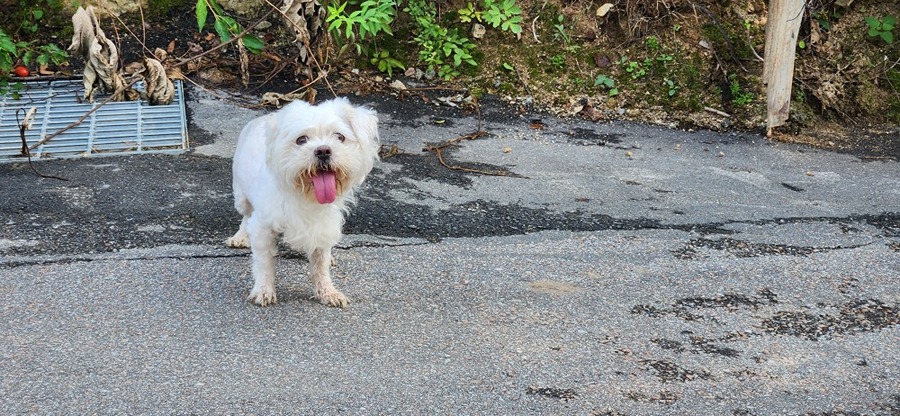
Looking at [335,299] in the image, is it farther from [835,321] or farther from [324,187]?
[835,321]

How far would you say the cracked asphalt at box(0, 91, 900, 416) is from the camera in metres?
3.70

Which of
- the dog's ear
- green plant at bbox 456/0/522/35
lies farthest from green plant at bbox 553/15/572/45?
the dog's ear

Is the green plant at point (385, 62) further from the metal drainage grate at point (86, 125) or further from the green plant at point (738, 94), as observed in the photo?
the green plant at point (738, 94)

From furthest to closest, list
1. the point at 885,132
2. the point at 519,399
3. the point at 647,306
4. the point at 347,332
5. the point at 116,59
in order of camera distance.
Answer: the point at 885,132 < the point at 116,59 < the point at 647,306 < the point at 347,332 < the point at 519,399

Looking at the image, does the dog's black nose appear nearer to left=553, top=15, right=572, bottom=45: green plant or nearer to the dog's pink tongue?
the dog's pink tongue

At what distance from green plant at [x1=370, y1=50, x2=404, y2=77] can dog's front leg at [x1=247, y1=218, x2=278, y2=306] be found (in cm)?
400

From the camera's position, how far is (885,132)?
25.7 ft

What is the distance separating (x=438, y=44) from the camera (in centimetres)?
831

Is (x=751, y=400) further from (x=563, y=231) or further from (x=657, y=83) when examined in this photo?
(x=657, y=83)

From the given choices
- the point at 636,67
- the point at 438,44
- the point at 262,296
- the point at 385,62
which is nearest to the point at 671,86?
the point at 636,67

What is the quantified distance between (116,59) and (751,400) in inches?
211

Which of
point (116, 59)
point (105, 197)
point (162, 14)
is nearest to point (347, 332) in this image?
point (105, 197)

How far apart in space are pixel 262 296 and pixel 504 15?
4.62 metres

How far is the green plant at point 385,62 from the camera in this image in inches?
321
